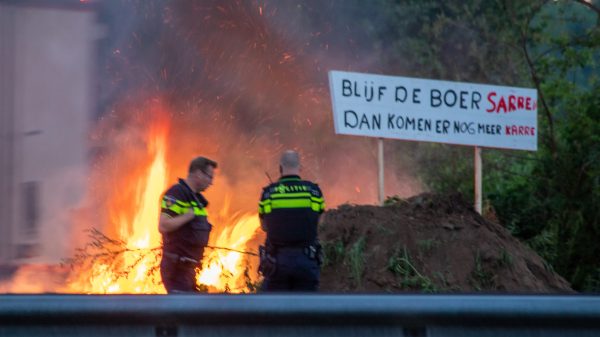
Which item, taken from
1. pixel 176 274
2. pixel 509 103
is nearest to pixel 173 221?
pixel 176 274

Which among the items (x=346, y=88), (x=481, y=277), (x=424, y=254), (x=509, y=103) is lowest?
(x=481, y=277)

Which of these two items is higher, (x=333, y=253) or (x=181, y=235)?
(x=181, y=235)

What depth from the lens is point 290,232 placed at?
7188 millimetres

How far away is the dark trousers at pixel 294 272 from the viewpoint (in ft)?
23.6

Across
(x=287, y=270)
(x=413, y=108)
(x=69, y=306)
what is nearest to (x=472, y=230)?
(x=413, y=108)

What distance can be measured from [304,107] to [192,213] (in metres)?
10.5

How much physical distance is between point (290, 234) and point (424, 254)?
2442 mm

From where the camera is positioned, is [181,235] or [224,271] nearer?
[181,235]

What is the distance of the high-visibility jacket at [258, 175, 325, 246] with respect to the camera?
283 inches

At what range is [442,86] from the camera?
1097 centimetres

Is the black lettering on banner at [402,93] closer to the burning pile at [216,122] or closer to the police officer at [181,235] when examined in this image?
the burning pile at [216,122]

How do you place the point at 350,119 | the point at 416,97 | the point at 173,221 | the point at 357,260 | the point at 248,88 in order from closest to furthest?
the point at 173,221 → the point at 357,260 → the point at 350,119 → the point at 416,97 → the point at 248,88

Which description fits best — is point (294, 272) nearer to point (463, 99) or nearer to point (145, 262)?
point (145, 262)

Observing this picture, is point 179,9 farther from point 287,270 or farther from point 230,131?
point 287,270
